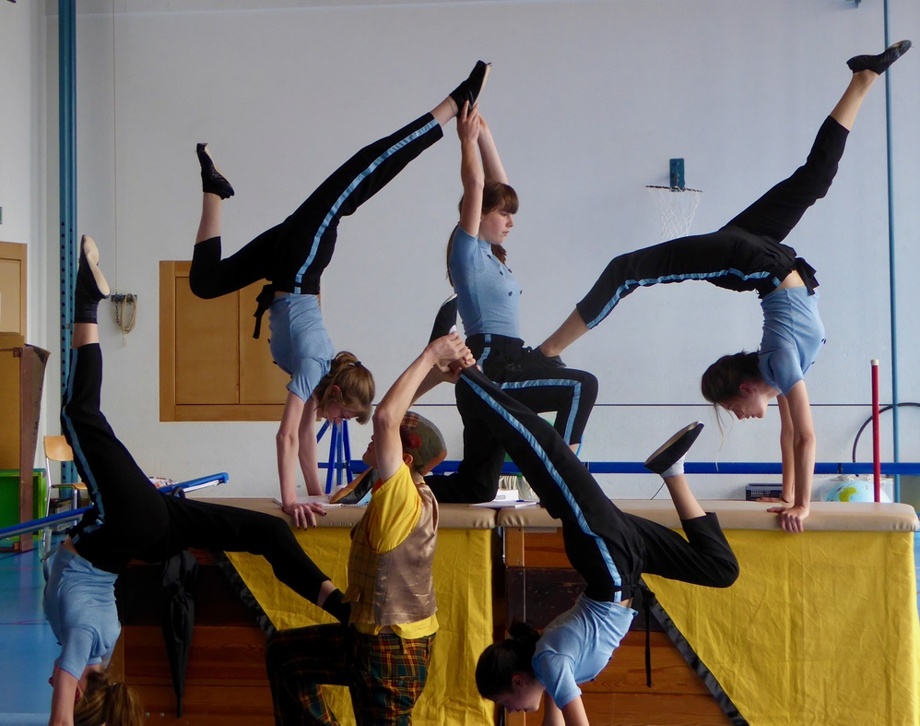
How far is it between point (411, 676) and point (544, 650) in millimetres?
333

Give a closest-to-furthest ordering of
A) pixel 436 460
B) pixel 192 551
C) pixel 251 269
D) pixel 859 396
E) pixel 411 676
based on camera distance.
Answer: pixel 411 676, pixel 436 460, pixel 192 551, pixel 251 269, pixel 859 396

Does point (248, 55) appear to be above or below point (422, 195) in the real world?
above

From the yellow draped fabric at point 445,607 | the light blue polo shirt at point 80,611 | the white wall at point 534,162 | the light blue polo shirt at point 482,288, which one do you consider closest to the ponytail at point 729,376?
the light blue polo shirt at point 482,288

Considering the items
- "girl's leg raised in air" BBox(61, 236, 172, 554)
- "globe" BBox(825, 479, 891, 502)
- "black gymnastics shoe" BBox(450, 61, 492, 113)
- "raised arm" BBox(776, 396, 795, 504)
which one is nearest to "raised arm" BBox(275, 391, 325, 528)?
"girl's leg raised in air" BBox(61, 236, 172, 554)

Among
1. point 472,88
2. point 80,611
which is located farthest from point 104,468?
point 472,88

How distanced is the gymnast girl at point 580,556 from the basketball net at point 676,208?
514 centimetres

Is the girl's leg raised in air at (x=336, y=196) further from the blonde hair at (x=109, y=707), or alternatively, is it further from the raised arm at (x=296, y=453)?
the blonde hair at (x=109, y=707)

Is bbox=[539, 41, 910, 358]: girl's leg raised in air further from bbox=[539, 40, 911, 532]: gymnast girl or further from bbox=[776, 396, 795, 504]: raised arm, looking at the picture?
bbox=[776, 396, 795, 504]: raised arm

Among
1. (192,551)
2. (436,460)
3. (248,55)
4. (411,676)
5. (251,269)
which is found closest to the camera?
(411,676)

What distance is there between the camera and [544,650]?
2.39m

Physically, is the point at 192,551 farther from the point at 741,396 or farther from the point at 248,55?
the point at 248,55

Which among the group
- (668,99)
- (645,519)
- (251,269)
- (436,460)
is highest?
(668,99)

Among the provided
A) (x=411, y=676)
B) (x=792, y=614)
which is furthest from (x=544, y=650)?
(x=792, y=614)

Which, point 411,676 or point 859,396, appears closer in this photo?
point 411,676
